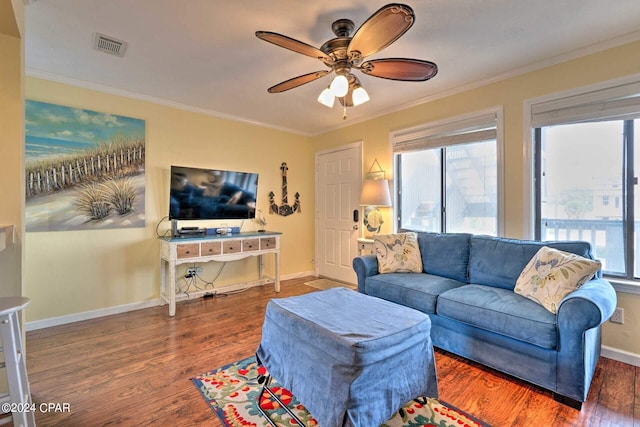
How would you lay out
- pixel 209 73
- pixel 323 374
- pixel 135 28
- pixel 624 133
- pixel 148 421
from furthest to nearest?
pixel 209 73
pixel 624 133
pixel 135 28
pixel 148 421
pixel 323 374

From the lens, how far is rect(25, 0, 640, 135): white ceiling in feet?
6.15

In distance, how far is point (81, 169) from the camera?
299 centimetres

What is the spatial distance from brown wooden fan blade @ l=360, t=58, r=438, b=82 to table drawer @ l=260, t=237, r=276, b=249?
254cm

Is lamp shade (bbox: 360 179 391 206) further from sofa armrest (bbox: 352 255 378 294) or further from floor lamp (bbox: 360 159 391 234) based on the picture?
sofa armrest (bbox: 352 255 378 294)

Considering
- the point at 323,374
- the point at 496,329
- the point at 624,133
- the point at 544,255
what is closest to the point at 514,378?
the point at 496,329

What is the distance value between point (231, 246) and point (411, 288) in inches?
86.3

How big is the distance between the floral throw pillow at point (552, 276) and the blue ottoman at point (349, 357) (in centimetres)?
96

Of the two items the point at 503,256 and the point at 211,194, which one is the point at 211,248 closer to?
the point at 211,194

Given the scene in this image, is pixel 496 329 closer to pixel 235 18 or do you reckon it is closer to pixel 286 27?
pixel 286 27

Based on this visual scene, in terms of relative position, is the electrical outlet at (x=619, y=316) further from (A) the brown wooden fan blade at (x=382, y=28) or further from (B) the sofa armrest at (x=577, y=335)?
(A) the brown wooden fan blade at (x=382, y=28)

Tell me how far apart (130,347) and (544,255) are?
339cm

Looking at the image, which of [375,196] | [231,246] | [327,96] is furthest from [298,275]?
[327,96]

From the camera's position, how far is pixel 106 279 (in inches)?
125

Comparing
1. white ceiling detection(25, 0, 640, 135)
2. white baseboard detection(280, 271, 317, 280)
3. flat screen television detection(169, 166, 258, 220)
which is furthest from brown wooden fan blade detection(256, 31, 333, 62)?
white baseboard detection(280, 271, 317, 280)
